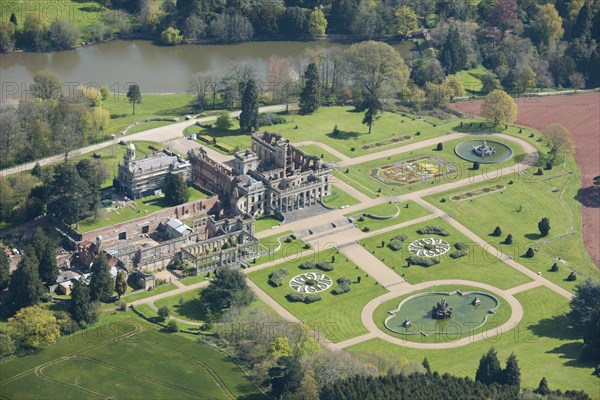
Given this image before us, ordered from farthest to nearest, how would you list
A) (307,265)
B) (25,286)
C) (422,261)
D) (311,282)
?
1. (422,261)
2. (307,265)
3. (311,282)
4. (25,286)

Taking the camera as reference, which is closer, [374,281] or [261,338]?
[261,338]

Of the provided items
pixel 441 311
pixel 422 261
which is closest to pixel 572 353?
pixel 441 311

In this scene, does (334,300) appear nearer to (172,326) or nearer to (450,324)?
(450,324)

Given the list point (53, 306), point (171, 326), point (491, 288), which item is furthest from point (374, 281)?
point (53, 306)

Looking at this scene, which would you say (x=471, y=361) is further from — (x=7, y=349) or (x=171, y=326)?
(x=7, y=349)

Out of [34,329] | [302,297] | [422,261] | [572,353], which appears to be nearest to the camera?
[34,329]

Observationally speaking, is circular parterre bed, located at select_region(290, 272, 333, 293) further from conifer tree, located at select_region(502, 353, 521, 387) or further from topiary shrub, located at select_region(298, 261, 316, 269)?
conifer tree, located at select_region(502, 353, 521, 387)
